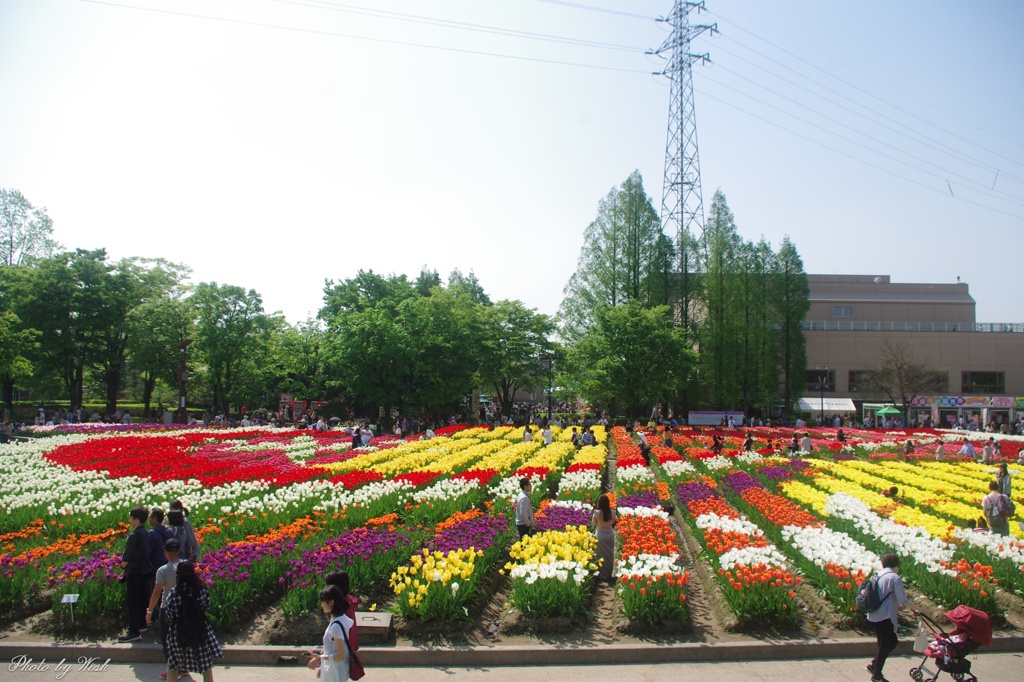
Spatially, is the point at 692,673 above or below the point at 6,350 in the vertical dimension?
below

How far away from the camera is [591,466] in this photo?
782 inches

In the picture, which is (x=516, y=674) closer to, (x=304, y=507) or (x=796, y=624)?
(x=796, y=624)

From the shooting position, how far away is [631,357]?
135 ft

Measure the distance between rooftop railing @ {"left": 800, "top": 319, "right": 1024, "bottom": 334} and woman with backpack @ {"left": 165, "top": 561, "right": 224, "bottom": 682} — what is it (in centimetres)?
6841

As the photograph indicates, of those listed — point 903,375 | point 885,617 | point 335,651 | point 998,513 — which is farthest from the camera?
point 903,375

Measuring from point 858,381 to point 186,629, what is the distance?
69.6 metres

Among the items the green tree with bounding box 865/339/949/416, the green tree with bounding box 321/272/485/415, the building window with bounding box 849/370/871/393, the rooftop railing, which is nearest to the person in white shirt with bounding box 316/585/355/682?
the green tree with bounding box 321/272/485/415

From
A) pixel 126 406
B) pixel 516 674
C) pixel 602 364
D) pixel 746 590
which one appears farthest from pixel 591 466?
pixel 126 406

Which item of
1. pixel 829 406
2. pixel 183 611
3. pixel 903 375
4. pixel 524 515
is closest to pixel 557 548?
pixel 524 515

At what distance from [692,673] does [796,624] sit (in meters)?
1.87

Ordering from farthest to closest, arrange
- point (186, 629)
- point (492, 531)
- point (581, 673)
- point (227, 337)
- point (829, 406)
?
point (829, 406) < point (227, 337) < point (492, 531) < point (581, 673) < point (186, 629)

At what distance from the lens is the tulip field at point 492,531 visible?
337 inches

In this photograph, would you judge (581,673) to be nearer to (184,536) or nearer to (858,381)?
(184,536)

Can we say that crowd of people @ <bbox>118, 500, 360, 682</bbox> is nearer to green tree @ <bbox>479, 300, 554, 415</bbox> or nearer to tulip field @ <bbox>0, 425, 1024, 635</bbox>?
tulip field @ <bbox>0, 425, 1024, 635</bbox>
